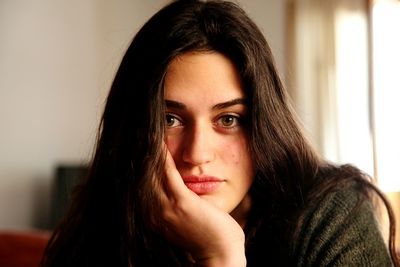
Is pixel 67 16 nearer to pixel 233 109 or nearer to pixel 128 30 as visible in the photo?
pixel 128 30

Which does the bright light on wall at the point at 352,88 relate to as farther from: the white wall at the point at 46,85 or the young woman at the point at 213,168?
the young woman at the point at 213,168

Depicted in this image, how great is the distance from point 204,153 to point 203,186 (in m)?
0.07

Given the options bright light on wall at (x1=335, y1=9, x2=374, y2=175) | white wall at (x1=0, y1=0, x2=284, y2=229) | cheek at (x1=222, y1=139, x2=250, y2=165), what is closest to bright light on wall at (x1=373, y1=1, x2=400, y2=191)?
bright light on wall at (x1=335, y1=9, x2=374, y2=175)

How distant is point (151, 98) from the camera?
2.76 ft

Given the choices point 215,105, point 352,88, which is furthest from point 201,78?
point 352,88

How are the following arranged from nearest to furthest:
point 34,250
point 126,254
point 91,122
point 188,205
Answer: point 188,205
point 126,254
point 34,250
point 91,122

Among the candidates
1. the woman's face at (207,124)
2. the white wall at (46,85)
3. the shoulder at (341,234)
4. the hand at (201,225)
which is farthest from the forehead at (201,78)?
the white wall at (46,85)

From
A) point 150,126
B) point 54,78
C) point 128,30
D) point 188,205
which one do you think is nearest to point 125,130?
point 150,126

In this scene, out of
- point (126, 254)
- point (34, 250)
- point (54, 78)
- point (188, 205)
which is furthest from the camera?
point (54, 78)

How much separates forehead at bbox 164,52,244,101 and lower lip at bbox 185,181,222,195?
0.15 m

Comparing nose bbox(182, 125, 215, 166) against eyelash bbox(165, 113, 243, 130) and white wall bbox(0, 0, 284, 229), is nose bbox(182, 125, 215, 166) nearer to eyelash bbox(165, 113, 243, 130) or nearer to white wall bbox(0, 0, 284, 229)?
eyelash bbox(165, 113, 243, 130)

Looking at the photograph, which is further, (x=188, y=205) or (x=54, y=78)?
(x=54, y=78)

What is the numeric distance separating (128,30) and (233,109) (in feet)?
9.03

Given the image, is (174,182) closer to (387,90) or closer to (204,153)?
(204,153)
